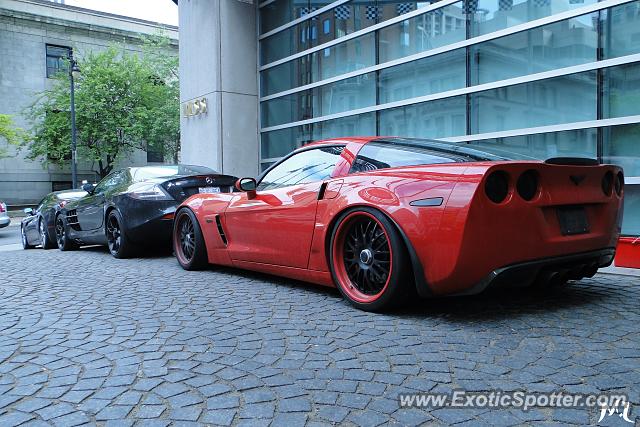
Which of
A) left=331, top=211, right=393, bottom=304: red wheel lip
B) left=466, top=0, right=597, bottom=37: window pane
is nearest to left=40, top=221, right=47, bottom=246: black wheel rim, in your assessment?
left=331, top=211, right=393, bottom=304: red wheel lip

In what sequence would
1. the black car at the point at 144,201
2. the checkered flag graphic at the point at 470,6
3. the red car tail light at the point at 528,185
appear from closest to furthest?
the red car tail light at the point at 528,185 → the black car at the point at 144,201 → the checkered flag graphic at the point at 470,6

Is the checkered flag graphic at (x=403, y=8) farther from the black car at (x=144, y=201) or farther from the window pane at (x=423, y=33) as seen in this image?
the black car at (x=144, y=201)

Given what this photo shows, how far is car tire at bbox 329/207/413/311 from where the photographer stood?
3449 millimetres

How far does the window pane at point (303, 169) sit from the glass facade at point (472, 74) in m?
4.75

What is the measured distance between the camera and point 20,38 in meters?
30.1

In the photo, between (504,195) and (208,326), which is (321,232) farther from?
(504,195)

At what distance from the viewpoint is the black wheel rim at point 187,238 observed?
19.5ft

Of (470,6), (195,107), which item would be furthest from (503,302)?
(195,107)

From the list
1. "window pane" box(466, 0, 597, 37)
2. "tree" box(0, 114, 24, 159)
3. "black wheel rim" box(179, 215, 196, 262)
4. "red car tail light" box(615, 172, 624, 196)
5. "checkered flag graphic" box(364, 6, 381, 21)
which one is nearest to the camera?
"red car tail light" box(615, 172, 624, 196)

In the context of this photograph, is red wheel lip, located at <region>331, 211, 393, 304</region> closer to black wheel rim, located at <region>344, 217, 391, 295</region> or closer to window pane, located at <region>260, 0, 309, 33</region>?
black wheel rim, located at <region>344, 217, 391, 295</region>

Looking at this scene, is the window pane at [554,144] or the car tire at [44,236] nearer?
the window pane at [554,144]

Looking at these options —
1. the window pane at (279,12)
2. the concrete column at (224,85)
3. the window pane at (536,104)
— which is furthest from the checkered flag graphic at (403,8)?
the concrete column at (224,85)

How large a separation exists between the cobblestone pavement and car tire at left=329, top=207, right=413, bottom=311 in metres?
0.15

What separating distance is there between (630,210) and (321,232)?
5705 mm
